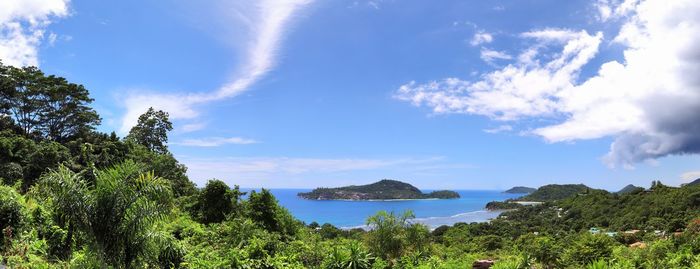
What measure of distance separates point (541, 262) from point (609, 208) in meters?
48.6

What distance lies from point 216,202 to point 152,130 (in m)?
26.0

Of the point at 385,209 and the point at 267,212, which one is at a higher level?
the point at 385,209

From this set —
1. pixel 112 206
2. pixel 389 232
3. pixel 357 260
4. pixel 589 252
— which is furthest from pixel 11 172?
pixel 589 252

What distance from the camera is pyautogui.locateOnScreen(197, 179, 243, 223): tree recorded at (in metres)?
23.4

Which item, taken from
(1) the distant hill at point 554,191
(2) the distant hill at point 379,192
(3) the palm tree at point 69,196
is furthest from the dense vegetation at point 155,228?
(2) the distant hill at point 379,192

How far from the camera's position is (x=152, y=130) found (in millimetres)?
45750

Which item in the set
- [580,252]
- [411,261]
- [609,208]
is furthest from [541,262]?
[609,208]

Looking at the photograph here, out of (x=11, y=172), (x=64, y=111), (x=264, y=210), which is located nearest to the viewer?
(x=264, y=210)

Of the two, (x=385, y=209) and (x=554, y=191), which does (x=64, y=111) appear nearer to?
(x=385, y=209)

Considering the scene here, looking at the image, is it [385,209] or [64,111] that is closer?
[64,111]

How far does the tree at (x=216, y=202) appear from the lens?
76.7 ft

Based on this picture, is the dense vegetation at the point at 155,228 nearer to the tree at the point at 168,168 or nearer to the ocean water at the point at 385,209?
the tree at the point at 168,168

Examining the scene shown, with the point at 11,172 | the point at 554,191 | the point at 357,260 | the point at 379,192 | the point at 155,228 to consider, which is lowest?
the point at 357,260

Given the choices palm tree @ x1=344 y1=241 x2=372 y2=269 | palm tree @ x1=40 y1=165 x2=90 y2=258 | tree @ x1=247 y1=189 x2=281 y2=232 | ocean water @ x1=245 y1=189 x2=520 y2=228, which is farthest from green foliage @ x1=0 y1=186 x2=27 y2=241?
ocean water @ x1=245 y1=189 x2=520 y2=228
